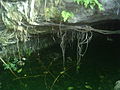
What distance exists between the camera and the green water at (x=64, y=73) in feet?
19.5

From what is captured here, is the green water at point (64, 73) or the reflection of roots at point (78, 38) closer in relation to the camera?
the green water at point (64, 73)

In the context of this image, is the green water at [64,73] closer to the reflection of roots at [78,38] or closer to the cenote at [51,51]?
the cenote at [51,51]

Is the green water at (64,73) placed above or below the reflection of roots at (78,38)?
below

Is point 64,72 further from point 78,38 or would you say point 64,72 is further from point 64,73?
point 78,38

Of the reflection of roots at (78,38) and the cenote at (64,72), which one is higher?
the reflection of roots at (78,38)

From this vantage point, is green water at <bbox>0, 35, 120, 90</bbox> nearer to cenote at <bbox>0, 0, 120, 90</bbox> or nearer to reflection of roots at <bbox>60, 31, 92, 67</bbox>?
cenote at <bbox>0, 0, 120, 90</bbox>

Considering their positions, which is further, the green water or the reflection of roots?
the reflection of roots

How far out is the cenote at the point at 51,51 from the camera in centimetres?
590

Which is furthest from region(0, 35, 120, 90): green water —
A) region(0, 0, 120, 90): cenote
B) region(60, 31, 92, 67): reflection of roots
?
region(60, 31, 92, 67): reflection of roots

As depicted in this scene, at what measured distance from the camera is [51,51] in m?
7.43

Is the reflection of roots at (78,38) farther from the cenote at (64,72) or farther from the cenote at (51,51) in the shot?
the cenote at (64,72)

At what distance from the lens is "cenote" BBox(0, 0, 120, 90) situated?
5.90m

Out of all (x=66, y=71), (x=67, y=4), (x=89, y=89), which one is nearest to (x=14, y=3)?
(x=67, y=4)

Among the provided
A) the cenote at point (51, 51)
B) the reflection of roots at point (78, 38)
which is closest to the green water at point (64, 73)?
the cenote at point (51, 51)
